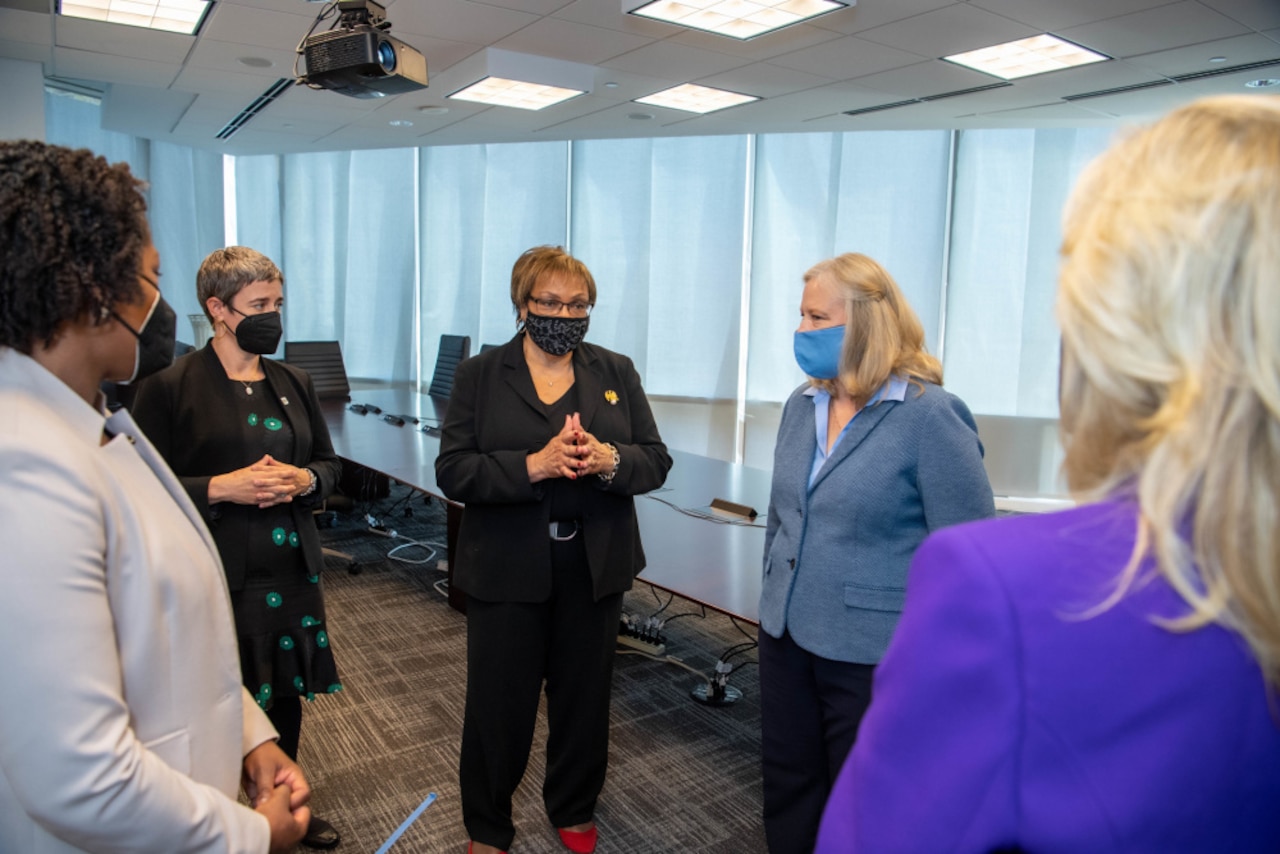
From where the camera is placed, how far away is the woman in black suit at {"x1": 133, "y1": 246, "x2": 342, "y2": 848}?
2.06m

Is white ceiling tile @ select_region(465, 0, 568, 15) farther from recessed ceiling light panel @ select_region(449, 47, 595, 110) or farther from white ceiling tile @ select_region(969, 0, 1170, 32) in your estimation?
white ceiling tile @ select_region(969, 0, 1170, 32)

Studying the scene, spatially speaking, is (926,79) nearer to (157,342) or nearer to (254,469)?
(254,469)

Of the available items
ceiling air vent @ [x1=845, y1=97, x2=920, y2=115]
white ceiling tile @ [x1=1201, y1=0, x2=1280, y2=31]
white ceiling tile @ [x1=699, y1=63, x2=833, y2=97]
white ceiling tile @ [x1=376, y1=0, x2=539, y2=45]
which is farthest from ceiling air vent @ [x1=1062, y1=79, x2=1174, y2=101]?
white ceiling tile @ [x1=376, y1=0, x2=539, y2=45]

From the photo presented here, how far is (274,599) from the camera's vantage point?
212cm

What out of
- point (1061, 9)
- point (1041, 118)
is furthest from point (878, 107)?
point (1061, 9)

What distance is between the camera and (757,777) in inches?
111

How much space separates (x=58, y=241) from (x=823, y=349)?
1421mm

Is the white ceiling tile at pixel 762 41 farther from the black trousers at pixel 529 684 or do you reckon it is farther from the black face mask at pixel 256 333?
the black trousers at pixel 529 684

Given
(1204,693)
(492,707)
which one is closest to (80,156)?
(1204,693)

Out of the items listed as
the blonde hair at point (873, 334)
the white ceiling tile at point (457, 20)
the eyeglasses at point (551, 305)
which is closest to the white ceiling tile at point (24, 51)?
the white ceiling tile at point (457, 20)

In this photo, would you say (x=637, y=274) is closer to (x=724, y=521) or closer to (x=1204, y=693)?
(x=724, y=521)

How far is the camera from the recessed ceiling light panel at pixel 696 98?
17.8 feet

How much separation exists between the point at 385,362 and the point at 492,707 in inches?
290

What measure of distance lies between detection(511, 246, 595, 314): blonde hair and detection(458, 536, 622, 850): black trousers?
0.66 meters
